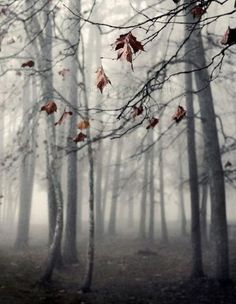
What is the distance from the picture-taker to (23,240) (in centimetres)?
2192

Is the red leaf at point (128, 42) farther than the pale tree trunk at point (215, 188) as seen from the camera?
No

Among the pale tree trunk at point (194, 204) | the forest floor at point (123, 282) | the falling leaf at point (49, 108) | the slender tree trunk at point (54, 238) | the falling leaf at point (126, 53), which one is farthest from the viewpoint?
the pale tree trunk at point (194, 204)

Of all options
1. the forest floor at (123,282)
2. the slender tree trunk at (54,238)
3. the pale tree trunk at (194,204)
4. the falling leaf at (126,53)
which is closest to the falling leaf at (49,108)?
the falling leaf at (126,53)

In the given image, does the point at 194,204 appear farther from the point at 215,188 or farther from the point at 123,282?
the point at 123,282

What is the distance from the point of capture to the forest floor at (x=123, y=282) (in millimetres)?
10125

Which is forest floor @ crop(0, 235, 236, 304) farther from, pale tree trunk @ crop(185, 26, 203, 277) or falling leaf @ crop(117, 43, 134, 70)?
falling leaf @ crop(117, 43, 134, 70)

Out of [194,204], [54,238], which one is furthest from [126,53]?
[194,204]

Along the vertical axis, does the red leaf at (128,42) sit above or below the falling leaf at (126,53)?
above

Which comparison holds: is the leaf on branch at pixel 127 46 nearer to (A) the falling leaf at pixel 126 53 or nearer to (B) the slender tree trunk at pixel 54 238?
(A) the falling leaf at pixel 126 53

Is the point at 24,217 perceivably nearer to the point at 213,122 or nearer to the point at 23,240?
the point at 23,240

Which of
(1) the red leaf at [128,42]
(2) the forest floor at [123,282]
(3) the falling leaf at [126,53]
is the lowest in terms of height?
(2) the forest floor at [123,282]

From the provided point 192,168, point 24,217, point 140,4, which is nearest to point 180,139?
point 140,4

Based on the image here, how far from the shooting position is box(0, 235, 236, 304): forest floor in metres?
10.1

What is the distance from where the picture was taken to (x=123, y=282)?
13023mm
